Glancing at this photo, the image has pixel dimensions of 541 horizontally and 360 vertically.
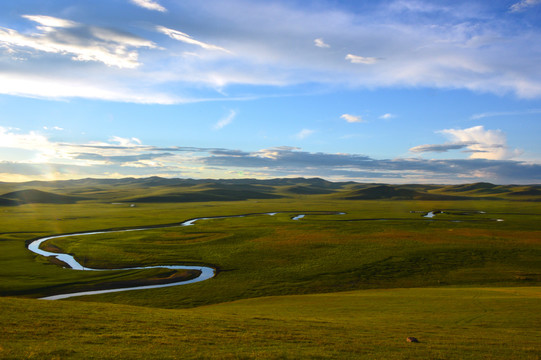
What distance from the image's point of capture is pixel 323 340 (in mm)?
21125

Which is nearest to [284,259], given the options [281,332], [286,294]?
[286,294]

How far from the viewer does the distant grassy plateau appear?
19.8 m

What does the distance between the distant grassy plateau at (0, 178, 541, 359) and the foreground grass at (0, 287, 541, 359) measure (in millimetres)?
122

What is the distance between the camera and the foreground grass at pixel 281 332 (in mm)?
18109

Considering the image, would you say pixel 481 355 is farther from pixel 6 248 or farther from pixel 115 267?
pixel 6 248

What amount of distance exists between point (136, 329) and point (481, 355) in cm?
2039

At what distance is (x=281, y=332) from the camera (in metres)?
22.9

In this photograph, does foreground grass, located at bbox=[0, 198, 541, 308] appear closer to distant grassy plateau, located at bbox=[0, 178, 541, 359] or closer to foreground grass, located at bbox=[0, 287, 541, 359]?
distant grassy plateau, located at bbox=[0, 178, 541, 359]

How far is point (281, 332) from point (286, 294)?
26.1 meters

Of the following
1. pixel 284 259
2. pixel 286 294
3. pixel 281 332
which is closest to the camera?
pixel 281 332

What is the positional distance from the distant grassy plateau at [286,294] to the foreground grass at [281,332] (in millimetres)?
122

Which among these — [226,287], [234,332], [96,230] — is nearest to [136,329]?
[234,332]

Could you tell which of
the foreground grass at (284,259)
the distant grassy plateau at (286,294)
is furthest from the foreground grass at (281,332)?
the foreground grass at (284,259)

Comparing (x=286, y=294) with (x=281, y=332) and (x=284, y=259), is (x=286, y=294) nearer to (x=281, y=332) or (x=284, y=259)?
(x=284, y=259)
